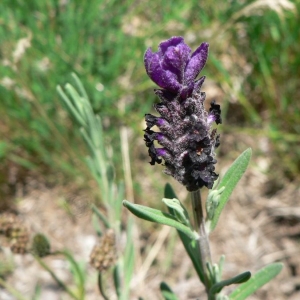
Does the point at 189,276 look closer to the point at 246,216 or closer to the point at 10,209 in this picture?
the point at 246,216

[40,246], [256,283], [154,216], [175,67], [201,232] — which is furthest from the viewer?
[40,246]

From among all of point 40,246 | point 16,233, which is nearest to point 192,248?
point 40,246

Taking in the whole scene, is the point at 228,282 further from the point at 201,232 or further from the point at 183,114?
the point at 183,114

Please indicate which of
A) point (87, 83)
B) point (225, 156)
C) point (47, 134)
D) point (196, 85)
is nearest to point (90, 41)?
point (87, 83)

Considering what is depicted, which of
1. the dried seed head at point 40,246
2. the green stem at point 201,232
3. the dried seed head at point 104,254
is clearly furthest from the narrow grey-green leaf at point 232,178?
the dried seed head at point 40,246

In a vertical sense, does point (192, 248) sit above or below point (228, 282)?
above

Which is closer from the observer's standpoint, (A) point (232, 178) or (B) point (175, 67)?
(B) point (175, 67)
